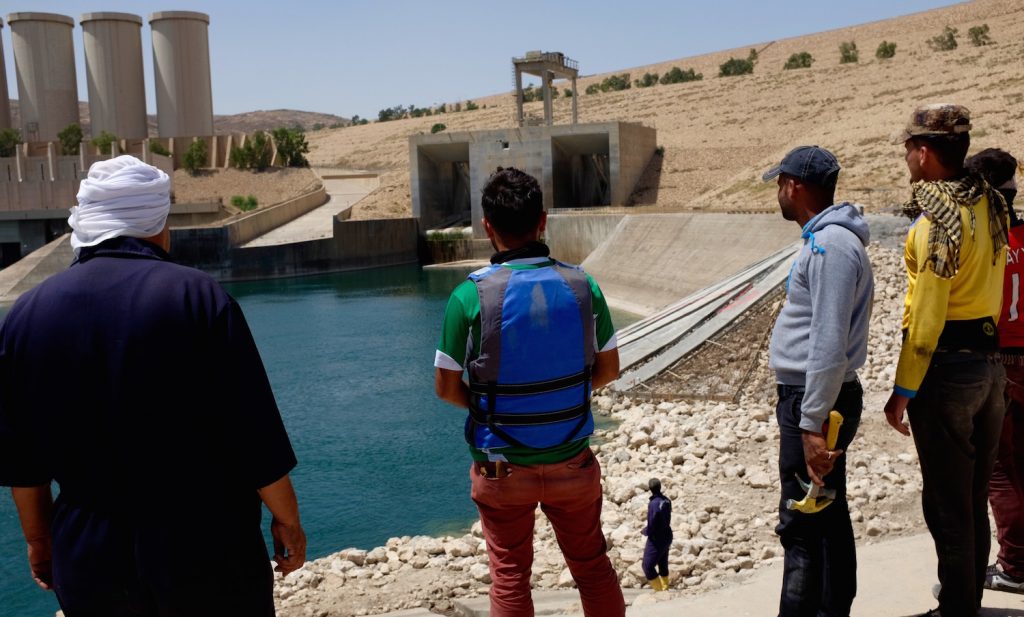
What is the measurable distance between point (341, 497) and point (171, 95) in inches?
2626

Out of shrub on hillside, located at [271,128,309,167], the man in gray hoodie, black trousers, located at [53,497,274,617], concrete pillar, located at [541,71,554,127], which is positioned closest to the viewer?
black trousers, located at [53,497,274,617]

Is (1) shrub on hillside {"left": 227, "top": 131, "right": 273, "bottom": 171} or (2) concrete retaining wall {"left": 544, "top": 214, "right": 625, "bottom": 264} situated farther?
(1) shrub on hillside {"left": 227, "top": 131, "right": 273, "bottom": 171}

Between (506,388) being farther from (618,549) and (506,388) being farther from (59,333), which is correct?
(618,549)

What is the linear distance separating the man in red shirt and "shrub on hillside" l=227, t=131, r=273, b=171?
51779 millimetres

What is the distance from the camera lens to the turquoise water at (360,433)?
8.41 m

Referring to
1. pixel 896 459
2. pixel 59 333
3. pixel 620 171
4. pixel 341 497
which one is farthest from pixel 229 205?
pixel 59 333

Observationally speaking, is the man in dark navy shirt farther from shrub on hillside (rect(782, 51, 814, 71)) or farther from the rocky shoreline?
shrub on hillside (rect(782, 51, 814, 71))

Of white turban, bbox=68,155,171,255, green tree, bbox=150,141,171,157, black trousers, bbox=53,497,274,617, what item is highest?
green tree, bbox=150,141,171,157

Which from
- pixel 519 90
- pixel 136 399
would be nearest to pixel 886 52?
pixel 519 90

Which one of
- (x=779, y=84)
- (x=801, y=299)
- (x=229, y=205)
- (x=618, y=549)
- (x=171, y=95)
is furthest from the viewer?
(x=171, y=95)

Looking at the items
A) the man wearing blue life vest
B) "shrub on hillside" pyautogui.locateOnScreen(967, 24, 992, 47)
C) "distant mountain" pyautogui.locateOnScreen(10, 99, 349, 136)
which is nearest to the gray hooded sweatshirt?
the man wearing blue life vest

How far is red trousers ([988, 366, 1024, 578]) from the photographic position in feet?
12.6

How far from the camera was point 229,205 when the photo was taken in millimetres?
48281

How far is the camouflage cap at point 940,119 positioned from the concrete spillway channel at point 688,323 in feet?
28.9
